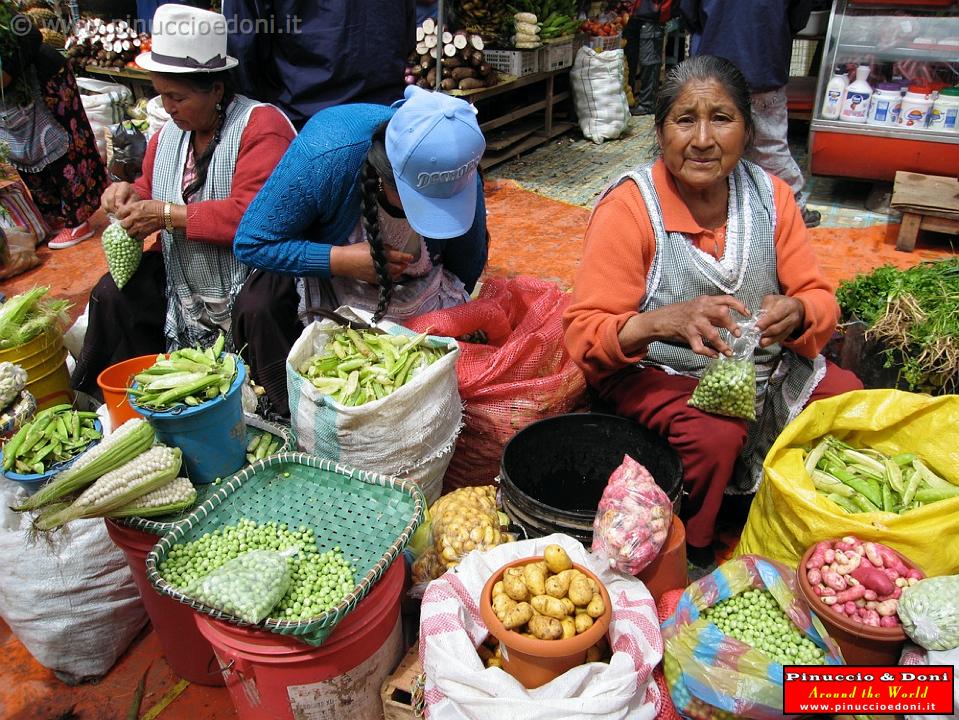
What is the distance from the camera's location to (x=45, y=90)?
5449 millimetres

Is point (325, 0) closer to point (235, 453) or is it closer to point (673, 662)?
point (235, 453)

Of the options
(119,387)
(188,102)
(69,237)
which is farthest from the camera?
(69,237)

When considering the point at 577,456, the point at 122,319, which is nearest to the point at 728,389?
the point at 577,456

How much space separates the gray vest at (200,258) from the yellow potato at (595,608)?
207 centimetres

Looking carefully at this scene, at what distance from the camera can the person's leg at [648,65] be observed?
9031 mm

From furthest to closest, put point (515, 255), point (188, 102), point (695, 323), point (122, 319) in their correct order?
point (515, 255), point (122, 319), point (188, 102), point (695, 323)

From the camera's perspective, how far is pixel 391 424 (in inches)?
93.4

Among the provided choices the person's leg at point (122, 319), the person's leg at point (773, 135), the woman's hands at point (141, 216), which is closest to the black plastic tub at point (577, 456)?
the woman's hands at point (141, 216)

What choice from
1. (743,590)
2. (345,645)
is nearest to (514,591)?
(345,645)

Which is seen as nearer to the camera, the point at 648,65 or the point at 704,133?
the point at 704,133

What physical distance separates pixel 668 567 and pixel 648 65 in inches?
335

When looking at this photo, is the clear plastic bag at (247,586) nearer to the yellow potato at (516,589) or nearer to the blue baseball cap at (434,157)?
the yellow potato at (516,589)

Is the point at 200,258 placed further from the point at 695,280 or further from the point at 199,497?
the point at 695,280

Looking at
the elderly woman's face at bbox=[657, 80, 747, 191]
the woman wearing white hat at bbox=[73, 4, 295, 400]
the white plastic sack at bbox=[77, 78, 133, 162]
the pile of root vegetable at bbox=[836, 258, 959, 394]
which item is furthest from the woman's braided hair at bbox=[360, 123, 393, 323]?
the white plastic sack at bbox=[77, 78, 133, 162]
